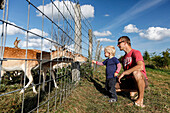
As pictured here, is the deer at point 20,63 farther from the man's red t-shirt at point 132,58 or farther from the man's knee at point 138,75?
the man's knee at point 138,75

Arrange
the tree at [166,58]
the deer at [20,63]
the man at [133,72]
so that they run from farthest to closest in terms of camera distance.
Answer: the tree at [166,58]
the deer at [20,63]
the man at [133,72]

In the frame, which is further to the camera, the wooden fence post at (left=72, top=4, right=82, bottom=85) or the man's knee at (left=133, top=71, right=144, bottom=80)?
the wooden fence post at (left=72, top=4, right=82, bottom=85)

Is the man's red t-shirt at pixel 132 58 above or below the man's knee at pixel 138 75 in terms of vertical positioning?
above

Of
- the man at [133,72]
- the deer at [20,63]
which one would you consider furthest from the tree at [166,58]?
the deer at [20,63]

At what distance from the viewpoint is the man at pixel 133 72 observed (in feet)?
9.27

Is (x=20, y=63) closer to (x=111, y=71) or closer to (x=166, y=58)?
(x=111, y=71)

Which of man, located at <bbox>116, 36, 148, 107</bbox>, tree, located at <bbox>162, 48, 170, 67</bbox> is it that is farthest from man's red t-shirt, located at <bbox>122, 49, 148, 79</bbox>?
tree, located at <bbox>162, 48, 170, 67</bbox>

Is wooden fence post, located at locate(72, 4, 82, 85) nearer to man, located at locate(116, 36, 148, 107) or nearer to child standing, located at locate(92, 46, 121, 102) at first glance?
child standing, located at locate(92, 46, 121, 102)

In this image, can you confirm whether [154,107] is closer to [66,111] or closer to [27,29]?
[66,111]

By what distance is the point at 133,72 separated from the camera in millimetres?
2900

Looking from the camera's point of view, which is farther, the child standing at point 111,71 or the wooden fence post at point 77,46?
the wooden fence post at point 77,46

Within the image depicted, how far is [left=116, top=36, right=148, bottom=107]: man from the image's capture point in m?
2.82

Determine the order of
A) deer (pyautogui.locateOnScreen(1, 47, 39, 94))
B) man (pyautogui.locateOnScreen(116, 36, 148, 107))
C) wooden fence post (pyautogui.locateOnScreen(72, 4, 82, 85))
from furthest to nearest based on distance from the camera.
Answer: wooden fence post (pyautogui.locateOnScreen(72, 4, 82, 85)), deer (pyautogui.locateOnScreen(1, 47, 39, 94)), man (pyautogui.locateOnScreen(116, 36, 148, 107))

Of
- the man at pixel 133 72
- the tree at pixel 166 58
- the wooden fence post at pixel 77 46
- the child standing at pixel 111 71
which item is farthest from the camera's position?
the tree at pixel 166 58
